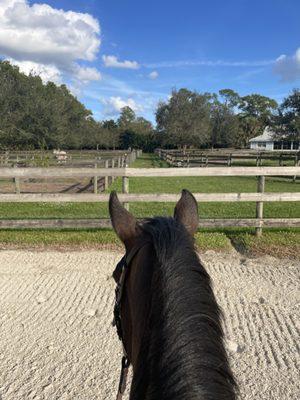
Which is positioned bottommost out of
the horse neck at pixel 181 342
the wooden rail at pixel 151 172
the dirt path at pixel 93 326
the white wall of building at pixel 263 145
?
the dirt path at pixel 93 326

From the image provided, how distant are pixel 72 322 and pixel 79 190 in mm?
9940

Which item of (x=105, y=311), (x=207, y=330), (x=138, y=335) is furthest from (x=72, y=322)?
(x=207, y=330)

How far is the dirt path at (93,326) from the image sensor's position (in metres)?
2.86

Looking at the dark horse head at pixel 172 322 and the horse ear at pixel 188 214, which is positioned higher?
the horse ear at pixel 188 214

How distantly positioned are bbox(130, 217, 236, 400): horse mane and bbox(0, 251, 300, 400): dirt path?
190cm

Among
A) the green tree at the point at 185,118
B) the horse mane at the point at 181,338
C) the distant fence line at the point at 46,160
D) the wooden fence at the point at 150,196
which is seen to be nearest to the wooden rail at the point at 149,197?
the wooden fence at the point at 150,196

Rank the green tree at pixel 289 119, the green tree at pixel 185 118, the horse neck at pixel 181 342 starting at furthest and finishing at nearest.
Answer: the green tree at pixel 185 118, the green tree at pixel 289 119, the horse neck at pixel 181 342

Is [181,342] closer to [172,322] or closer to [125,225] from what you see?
[172,322]

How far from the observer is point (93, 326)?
12.1 ft

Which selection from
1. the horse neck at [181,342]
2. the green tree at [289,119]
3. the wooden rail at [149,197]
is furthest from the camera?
the green tree at [289,119]

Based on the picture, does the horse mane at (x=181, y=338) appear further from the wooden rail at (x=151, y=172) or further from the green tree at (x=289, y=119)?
the green tree at (x=289, y=119)

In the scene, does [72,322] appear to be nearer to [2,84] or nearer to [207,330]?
[207,330]

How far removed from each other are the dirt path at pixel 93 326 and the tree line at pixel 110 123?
18945mm

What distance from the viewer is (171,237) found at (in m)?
1.29
